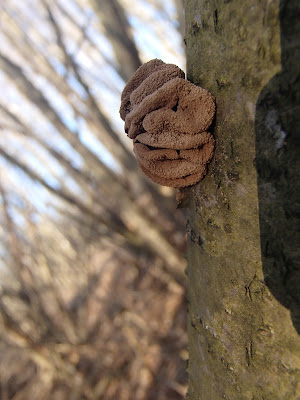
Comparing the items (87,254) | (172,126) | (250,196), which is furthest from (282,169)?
(87,254)

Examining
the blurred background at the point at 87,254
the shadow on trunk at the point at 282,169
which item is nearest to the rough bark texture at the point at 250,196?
the shadow on trunk at the point at 282,169

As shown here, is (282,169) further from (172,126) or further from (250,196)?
(172,126)

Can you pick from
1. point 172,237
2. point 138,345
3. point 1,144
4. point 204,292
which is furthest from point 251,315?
point 1,144

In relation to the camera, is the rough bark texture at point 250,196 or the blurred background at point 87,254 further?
the blurred background at point 87,254

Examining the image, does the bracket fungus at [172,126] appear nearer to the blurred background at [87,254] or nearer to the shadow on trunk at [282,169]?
the shadow on trunk at [282,169]

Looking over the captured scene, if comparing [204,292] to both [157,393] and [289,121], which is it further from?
[157,393]

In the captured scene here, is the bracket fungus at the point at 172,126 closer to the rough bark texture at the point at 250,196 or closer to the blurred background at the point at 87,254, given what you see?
the rough bark texture at the point at 250,196

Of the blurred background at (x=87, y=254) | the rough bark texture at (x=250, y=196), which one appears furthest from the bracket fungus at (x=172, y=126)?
the blurred background at (x=87, y=254)
